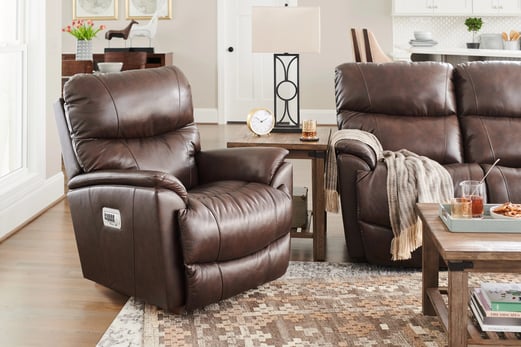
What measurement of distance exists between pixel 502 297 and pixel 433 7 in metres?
6.69

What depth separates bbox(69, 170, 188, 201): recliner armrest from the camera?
122 inches

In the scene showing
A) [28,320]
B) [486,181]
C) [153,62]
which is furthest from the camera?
[153,62]

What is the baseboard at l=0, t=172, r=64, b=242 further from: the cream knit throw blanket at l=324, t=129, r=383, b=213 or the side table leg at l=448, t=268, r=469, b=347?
the side table leg at l=448, t=268, r=469, b=347

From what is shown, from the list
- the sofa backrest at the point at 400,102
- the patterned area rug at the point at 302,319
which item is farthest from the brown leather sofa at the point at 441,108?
the patterned area rug at the point at 302,319

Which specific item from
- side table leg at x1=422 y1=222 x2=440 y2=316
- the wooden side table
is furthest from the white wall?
side table leg at x1=422 y1=222 x2=440 y2=316

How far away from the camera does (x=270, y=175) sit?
365 cm

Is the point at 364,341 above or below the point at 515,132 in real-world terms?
below

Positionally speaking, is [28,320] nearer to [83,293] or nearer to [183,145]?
[83,293]

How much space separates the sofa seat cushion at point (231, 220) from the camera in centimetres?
308

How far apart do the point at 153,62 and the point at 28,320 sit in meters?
6.12

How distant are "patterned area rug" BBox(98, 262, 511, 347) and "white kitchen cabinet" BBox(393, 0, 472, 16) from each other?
570 cm

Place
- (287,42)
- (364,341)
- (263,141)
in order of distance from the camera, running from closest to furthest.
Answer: (364,341) → (263,141) → (287,42)

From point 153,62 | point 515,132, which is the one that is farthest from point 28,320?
point 153,62

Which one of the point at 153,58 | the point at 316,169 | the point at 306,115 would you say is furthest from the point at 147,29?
the point at 316,169
